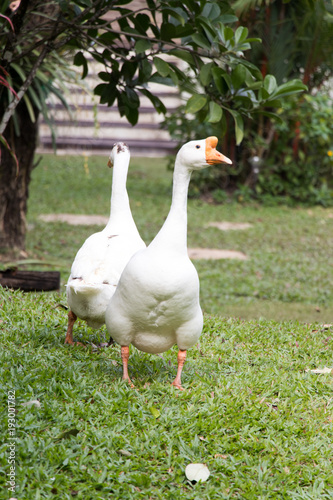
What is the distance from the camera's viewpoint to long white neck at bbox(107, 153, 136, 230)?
3881 mm

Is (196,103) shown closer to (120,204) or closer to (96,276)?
(120,204)

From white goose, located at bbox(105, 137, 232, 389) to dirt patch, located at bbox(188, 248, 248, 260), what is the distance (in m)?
4.53

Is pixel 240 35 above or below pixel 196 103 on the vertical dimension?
above

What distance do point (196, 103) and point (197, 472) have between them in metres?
1.97

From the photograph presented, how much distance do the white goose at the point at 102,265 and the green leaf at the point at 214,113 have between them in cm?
85

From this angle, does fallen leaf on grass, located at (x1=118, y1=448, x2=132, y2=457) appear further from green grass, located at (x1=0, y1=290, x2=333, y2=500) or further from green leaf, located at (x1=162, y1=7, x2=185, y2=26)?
green leaf, located at (x1=162, y1=7, x2=185, y2=26)

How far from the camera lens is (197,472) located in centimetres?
265

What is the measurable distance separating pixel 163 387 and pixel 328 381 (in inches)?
41.2

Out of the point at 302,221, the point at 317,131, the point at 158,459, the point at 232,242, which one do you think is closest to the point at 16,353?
the point at 158,459

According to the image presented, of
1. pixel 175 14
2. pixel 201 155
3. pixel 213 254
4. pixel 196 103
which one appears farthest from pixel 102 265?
pixel 213 254

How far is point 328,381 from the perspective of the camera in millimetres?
3602

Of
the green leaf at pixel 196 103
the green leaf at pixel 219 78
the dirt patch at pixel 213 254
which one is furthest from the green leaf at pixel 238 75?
the dirt patch at pixel 213 254

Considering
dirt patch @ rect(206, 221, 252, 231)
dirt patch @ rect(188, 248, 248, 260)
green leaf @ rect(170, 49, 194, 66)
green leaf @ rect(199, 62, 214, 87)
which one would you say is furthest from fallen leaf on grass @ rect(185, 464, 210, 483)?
dirt patch @ rect(206, 221, 252, 231)

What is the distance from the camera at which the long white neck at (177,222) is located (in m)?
2.98
